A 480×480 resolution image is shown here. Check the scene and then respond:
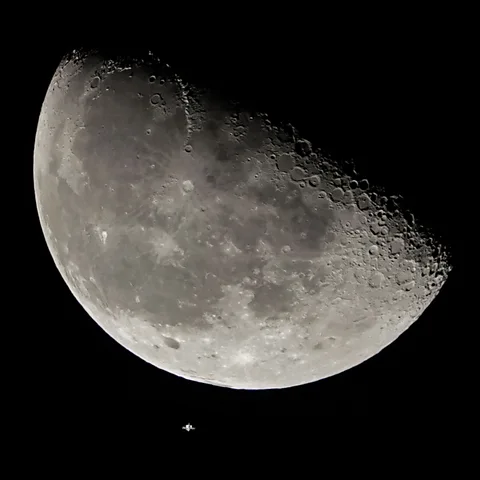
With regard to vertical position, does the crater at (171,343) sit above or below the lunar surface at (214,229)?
below

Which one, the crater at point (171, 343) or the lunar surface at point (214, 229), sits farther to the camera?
the crater at point (171, 343)

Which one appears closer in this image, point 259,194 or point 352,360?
point 259,194

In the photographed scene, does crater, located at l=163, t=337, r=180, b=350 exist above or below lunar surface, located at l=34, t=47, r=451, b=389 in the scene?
below

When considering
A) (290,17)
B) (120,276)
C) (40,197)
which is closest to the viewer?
(290,17)

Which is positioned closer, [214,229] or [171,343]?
[214,229]

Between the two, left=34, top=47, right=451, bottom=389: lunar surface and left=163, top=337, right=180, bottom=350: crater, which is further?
left=163, top=337, right=180, bottom=350: crater

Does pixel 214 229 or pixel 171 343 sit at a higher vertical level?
pixel 214 229

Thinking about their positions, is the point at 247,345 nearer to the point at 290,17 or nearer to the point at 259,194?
the point at 259,194

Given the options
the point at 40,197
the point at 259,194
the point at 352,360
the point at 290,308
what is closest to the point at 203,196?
the point at 259,194
